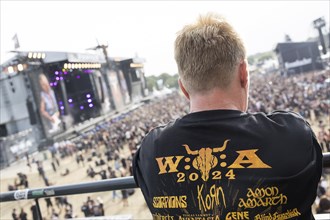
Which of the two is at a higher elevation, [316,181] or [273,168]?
[273,168]

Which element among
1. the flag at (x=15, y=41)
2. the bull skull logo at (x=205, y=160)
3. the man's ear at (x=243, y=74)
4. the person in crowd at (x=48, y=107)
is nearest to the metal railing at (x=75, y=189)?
the bull skull logo at (x=205, y=160)

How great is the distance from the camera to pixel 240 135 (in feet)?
3.69

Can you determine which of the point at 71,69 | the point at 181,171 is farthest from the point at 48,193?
the point at 71,69

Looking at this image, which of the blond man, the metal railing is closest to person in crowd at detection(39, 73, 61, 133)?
the metal railing

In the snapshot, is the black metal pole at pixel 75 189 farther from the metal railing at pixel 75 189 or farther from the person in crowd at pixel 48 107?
the person in crowd at pixel 48 107

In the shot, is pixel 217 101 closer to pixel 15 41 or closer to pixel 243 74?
pixel 243 74

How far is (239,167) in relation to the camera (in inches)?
43.7

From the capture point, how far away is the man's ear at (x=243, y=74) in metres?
1.22

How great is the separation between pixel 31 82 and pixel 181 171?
92.1 feet

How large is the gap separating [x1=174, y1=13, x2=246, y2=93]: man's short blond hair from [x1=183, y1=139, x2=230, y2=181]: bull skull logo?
0.21 m

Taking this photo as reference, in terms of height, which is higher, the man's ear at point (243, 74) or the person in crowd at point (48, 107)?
the man's ear at point (243, 74)

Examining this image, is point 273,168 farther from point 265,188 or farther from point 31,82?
point 31,82

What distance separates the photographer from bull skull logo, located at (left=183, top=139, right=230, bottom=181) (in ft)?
3.72

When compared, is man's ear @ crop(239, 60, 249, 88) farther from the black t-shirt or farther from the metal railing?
the metal railing
